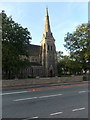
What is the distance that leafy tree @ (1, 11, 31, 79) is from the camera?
22.5 meters

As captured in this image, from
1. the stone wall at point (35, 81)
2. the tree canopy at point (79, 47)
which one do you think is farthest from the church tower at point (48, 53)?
the stone wall at point (35, 81)

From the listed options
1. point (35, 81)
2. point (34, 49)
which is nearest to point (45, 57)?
point (34, 49)

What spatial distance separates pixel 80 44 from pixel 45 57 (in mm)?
30328

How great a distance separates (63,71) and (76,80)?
1609 inches

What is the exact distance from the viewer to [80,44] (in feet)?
111

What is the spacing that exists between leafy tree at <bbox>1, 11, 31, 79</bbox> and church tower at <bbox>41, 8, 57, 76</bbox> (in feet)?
114

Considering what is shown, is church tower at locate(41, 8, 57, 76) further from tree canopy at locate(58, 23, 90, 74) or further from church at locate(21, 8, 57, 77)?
tree canopy at locate(58, 23, 90, 74)

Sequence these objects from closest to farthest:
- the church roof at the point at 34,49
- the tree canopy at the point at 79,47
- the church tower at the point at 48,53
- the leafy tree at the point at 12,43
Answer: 1. the leafy tree at the point at 12,43
2. the tree canopy at the point at 79,47
3. the church tower at the point at 48,53
4. the church roof at the point at 34,49

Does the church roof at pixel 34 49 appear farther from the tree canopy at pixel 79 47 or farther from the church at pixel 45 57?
the tree canopy at pixel 79 47

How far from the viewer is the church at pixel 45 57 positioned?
60119 mm

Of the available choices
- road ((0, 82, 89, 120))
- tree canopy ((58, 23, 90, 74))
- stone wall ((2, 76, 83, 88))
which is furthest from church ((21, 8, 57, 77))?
road ((0, 82, 89, 120))

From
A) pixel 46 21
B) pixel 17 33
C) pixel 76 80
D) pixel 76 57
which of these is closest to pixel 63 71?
pixel 46 21

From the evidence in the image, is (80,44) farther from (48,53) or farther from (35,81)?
(48,53)

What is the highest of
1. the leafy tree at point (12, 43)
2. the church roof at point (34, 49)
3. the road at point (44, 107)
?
the church roof at point (34, 49)
